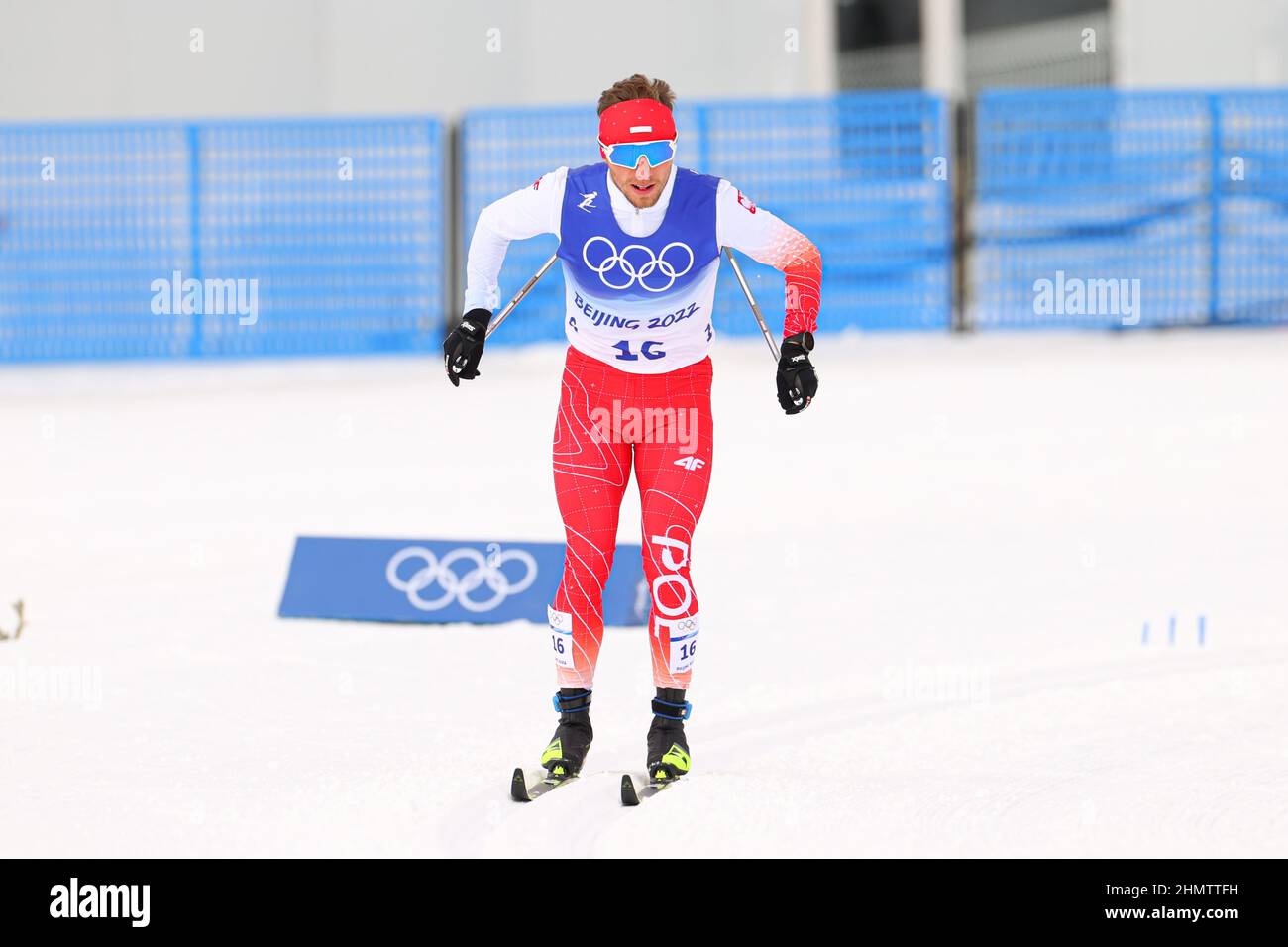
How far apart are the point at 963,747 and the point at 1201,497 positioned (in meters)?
4.14

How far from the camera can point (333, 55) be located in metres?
15.6

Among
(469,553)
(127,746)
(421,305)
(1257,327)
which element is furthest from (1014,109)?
(127,746)

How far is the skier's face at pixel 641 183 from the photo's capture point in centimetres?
469

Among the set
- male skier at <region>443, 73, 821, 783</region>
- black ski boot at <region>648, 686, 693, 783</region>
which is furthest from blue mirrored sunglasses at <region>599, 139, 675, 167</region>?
black ski boot at <region>648, 686, 693, 783</region>

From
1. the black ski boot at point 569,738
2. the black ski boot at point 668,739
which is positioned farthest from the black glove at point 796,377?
the black ski boot at point 569,738

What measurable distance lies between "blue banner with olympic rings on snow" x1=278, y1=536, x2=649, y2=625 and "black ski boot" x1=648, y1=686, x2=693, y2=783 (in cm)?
210

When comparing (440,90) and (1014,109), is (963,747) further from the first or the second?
(440,90)

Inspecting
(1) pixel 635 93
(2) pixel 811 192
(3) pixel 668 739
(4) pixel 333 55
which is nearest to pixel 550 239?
(2) pixel 811 192

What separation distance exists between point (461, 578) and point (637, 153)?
9.76 ft

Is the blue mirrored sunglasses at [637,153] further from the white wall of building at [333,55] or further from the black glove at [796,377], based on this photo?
the white wall of building at [333,55]

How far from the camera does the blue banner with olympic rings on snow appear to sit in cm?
711

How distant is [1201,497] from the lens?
8.89 metres

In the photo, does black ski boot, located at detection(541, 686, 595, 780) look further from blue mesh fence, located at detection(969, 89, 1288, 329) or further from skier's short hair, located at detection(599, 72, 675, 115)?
blue mesh fence, located at detection(969, 89, 1288, 329)
